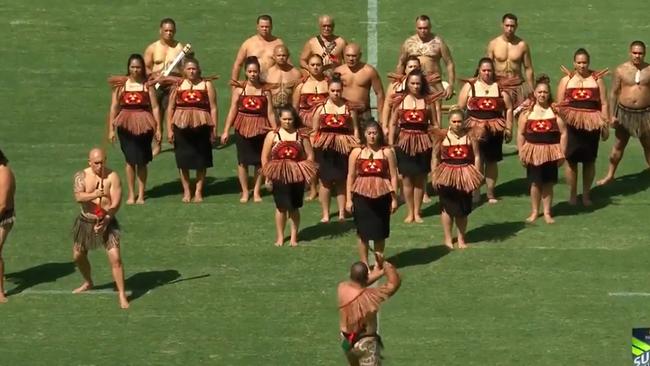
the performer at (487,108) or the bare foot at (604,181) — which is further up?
the performer at (487,108)

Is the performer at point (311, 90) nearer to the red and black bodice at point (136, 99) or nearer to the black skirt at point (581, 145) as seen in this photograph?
the red and black bodice at point (136, 99)

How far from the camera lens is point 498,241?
73.3ft

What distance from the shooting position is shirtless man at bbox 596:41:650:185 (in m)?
23.9

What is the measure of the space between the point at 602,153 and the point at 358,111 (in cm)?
379

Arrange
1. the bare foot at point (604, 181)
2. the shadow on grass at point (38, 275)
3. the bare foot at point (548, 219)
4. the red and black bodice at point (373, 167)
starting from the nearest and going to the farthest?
the shadow on grass at point (38, 275)
the red and black bodice at point (373, 167)
the bare foot at point (548, 219)
the bare foot at point (604, 181)

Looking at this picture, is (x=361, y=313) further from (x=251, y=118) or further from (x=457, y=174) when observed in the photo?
(x=251, y=118)

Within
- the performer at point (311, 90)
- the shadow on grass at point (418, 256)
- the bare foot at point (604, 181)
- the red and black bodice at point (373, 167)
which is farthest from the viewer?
the bare foot at point (604, 181)

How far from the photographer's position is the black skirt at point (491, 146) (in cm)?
2339

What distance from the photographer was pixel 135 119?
2334 cm

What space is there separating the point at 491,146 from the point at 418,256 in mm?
2210

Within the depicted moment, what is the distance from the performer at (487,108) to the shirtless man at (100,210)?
489 cm

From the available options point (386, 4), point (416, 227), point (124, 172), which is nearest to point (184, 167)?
point (124, 172)

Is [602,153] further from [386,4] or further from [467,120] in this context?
[386,4]

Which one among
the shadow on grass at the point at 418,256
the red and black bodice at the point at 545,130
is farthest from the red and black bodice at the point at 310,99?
the red and black bodice at the point at 545,130
